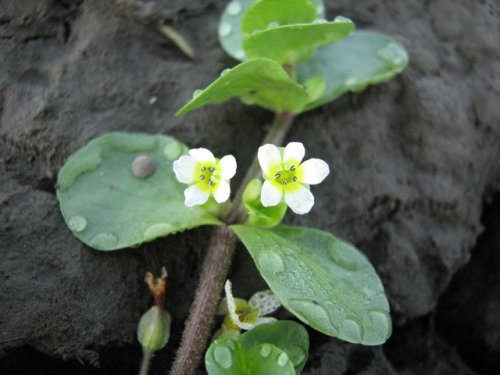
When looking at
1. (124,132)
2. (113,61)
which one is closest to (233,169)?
(124,132)

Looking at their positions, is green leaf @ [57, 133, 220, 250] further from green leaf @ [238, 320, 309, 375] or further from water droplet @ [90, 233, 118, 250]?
green leaf @ [238, 320, 309, 375]

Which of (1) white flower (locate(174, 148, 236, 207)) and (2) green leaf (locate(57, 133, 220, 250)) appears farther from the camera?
(2) green leaf (locate(57, 133, 220, 250))

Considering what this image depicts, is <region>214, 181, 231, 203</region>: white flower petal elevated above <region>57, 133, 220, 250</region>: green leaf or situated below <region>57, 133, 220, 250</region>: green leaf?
above

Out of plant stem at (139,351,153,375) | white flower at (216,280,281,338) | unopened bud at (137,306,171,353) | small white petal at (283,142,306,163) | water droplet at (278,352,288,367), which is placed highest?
small white petal at (283,142,306,163)

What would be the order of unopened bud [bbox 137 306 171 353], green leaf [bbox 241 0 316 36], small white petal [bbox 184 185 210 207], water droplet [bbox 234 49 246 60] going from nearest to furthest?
small white petal [bbox 184 185 210 207], unopened bud [bbox 137 306 171 353], green leaf [bbox 241 0 316 36], water droplet [bbox 234 49 246 60]

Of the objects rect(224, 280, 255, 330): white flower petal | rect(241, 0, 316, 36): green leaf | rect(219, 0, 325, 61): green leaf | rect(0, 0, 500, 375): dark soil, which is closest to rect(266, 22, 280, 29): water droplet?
rect(241, 0, 316, 36): green leaf

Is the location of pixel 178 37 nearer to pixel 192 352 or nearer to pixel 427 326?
pixel 192 352

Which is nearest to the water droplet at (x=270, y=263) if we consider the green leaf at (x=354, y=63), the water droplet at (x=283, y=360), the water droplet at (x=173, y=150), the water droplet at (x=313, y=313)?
the water droplet at (x=313, y=313)
